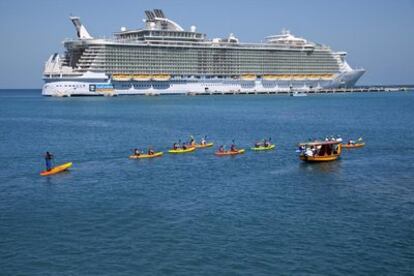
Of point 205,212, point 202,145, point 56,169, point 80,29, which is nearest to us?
point 205,212

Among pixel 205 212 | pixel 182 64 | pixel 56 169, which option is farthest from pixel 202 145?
pixel 182 64

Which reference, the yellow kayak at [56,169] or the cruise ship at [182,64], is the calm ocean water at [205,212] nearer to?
the yellow kayak at [56,169]

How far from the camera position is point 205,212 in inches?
967

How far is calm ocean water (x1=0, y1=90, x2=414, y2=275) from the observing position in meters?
18.8

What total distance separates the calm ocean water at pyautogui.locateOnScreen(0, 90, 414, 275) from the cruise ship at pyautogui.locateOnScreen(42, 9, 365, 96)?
72049mm

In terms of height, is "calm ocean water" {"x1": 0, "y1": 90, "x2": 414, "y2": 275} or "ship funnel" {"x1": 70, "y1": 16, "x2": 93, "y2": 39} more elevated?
"ship funnel" {"x1": 70, "y1": 16, "x2": 93, "y2": 39}

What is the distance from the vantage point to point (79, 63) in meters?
118

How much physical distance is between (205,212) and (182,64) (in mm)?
107373

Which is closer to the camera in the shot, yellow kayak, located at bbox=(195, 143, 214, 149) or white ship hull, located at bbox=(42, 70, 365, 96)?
yellow kayak, located at bbox=(195, 143, 214, 149)

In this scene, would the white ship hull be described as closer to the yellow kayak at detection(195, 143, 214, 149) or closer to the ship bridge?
the ship bridge

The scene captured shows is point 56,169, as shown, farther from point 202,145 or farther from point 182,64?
point 182,64

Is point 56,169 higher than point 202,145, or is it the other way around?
point 202,145

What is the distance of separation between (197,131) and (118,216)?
110 ft

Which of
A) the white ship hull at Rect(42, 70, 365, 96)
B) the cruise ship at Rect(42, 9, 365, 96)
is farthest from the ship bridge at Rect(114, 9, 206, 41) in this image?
the white ship hull at Rect(42, 70, 365, 96)
